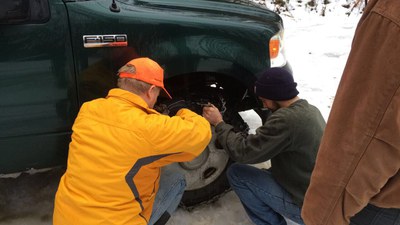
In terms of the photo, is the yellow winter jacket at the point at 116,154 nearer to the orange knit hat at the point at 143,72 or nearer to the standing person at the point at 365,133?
the orange knit hat at the point at 143,72

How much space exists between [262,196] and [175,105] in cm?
81

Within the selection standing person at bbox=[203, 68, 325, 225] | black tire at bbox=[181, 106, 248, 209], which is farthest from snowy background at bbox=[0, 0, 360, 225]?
standing person at bbox=[203, 68, 325, 225]

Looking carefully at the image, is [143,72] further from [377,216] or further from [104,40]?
[377,216]

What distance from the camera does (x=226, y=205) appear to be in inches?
123

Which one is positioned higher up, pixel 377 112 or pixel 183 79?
pixel 377 112

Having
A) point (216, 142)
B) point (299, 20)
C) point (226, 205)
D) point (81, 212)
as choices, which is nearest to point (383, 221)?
point (81, 212)

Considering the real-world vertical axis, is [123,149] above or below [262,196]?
above

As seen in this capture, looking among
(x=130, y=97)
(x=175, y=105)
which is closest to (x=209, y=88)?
(x=175, y=105)

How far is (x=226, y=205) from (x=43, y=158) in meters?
1.38

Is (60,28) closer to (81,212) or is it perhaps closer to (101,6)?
(101,6)

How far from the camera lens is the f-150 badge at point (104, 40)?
235 centimetres

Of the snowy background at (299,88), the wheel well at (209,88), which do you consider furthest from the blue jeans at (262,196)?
the wheel well at (209,88)

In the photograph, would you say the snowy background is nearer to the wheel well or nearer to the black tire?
the black tire

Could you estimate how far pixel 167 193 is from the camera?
246 cm
